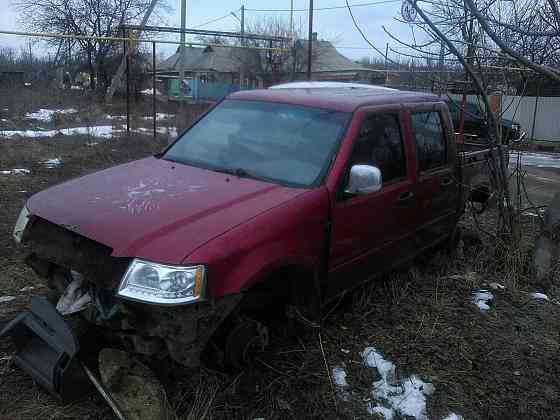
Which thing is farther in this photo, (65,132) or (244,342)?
(65,132)

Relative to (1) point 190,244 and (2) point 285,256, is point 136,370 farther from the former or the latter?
(2) point 285,256

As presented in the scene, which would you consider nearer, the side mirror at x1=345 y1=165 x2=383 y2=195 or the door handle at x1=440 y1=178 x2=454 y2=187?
the side mirror at x1=345 y1=165 x2=383 y2=195

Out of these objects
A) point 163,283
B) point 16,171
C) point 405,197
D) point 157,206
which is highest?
point 157,206

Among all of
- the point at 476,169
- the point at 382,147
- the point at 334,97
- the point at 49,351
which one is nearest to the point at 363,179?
the point at 382,147

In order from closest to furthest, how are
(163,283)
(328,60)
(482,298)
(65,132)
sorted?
(163,283) → (482,298) → (65,132) → (328,60)

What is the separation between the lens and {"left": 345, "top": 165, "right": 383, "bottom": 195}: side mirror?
10.8 feet

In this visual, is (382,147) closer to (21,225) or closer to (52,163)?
(21,225)

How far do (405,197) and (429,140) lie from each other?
761 millimetres

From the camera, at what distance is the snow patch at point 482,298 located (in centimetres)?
429

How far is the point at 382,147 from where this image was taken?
154 inches

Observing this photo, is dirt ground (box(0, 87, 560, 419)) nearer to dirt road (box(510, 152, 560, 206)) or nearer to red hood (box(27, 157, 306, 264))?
red hood (box(27, 157, 306, 264))

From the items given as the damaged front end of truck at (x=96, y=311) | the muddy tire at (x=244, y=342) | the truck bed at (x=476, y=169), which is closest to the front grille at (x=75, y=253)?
the damaged front end of truck at (x=96, y=311)

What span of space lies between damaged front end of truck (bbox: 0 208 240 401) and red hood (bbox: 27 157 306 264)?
0.24ft

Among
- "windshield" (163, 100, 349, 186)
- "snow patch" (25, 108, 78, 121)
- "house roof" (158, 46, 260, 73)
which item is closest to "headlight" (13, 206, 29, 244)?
"windshield" (163, 100, 349, 186)
